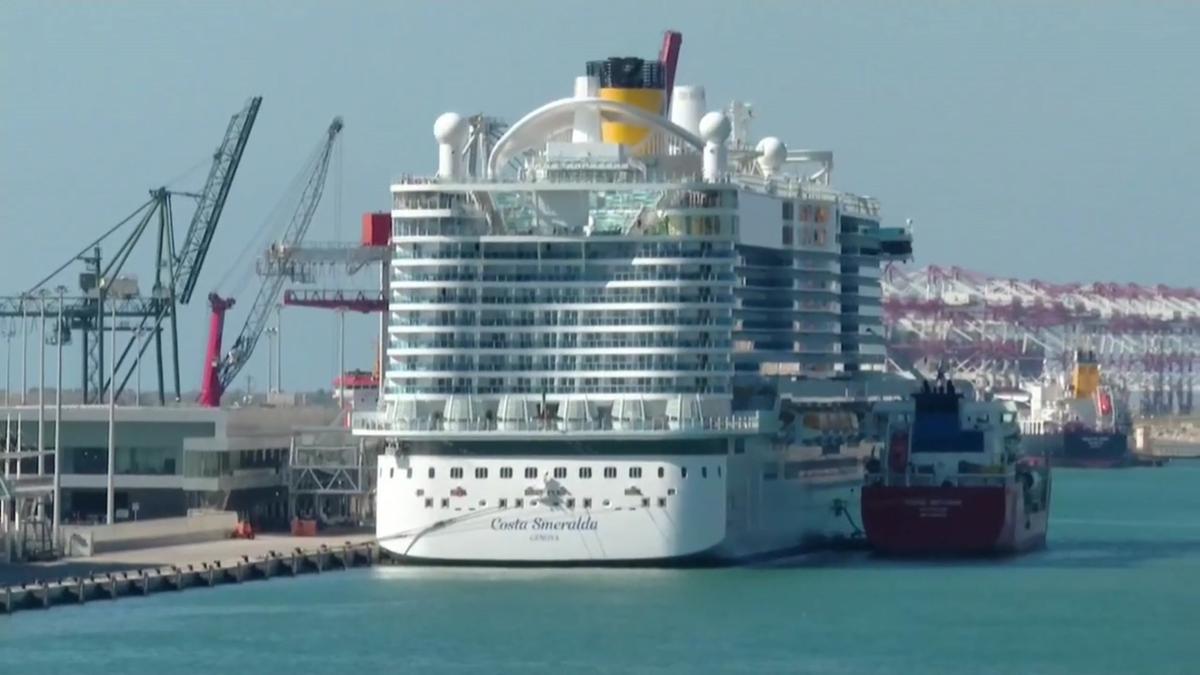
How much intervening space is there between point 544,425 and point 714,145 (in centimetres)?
933

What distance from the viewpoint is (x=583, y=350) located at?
7575cm

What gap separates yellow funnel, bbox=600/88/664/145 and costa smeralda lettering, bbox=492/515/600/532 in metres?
11.9

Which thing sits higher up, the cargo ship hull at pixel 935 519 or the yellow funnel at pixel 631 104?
the yellow funnel at pixel 631 104

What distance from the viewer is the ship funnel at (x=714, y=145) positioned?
7844cm

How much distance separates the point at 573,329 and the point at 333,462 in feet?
52.3

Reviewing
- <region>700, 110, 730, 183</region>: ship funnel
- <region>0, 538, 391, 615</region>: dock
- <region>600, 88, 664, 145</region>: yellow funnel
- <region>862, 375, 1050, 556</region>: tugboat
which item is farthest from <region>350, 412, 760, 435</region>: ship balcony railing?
<region>862, 375, 1050, 556</region>: tugboat

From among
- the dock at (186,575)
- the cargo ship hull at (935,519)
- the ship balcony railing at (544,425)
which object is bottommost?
the dock at (186,575)

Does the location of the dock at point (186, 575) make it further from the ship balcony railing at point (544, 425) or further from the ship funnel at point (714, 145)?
the ship funnel at point (714, 145)

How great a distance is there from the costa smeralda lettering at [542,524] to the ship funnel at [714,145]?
10098 millimetres

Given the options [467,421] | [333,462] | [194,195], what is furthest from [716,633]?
[194,195]

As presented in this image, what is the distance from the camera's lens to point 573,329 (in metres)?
76.0

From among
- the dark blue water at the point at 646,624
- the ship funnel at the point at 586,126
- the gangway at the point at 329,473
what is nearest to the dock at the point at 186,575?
the dark blue water at the point at 646,624

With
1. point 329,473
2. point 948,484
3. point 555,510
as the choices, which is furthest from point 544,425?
point 948,484

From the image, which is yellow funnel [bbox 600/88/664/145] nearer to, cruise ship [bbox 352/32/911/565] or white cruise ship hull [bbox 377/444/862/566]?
cruise ship [bbox 352/32/911/565]
